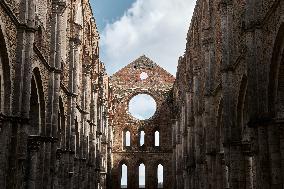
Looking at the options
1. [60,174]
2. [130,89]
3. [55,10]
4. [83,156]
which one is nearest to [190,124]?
[83,156]

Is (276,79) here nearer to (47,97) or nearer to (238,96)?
(238,96)

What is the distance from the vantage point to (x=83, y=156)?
27.1 meters

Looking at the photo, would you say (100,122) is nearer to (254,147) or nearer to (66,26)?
(66,26)

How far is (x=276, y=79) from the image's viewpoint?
12773mm

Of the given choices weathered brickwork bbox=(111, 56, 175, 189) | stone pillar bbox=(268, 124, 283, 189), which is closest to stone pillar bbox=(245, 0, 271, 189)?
stone pillar bbox=(268, 124, 283, 189)

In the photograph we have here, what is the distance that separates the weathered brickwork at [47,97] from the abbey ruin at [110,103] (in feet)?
0.11

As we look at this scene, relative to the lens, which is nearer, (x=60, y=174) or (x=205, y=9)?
(x=60, y=174)

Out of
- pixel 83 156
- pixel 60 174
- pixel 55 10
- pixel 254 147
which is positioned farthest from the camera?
pixel 83 156

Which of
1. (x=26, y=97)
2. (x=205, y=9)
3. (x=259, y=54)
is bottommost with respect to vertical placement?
(x=26, y=97)

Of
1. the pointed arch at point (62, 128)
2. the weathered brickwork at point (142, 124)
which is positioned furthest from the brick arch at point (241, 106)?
the weathered brickwork at point (142, 124)

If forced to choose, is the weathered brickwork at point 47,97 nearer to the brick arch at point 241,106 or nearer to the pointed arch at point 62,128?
the pointed arch at point 62,128

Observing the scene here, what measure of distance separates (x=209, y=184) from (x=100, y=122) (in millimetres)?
13266

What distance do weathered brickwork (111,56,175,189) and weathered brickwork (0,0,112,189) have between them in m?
8.42

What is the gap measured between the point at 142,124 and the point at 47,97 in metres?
24.4
